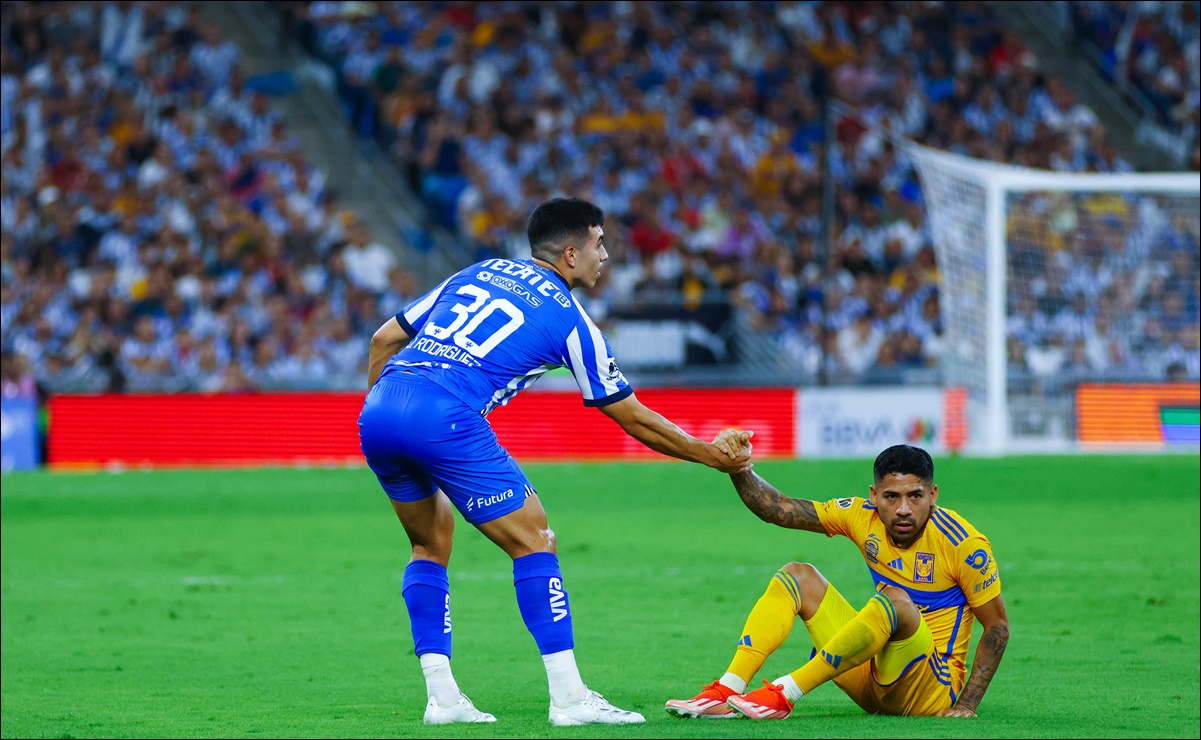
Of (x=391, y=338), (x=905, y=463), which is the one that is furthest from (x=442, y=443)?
(x=905, y=463)

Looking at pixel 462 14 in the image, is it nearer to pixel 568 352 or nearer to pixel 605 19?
A: pixel 605 19

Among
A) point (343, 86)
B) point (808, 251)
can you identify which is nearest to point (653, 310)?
point (808, 251)

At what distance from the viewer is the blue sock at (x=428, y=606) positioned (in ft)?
19.4

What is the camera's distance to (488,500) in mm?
5613

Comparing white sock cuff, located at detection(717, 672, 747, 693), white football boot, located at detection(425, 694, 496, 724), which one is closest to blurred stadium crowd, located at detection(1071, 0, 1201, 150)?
white sock cuff, located at detection(717, 672, 747, 693)

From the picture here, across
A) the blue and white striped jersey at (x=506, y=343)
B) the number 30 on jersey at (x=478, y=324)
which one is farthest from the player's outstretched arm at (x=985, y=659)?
the number 30 on jersey at (x=478, y=324)

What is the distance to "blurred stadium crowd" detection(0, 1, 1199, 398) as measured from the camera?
2102 cm

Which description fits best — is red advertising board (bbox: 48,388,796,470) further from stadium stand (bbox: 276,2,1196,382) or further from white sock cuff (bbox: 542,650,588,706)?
white sock cuff (bbox: 542,650,588,706)

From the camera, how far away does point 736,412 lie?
67.8 feet

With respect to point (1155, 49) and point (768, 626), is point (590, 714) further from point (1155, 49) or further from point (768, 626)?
point (1155, 49)

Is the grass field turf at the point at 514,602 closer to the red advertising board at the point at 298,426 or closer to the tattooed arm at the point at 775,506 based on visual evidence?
the tattooed arm at the point at 775,506

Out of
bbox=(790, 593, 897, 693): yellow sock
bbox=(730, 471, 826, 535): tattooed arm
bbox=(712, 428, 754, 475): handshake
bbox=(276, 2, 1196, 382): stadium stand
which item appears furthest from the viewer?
bbox=(276, 2, 1196, 382): stadium stand

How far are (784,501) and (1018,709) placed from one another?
121 cm

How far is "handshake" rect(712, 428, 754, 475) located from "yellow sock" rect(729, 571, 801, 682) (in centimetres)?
46
